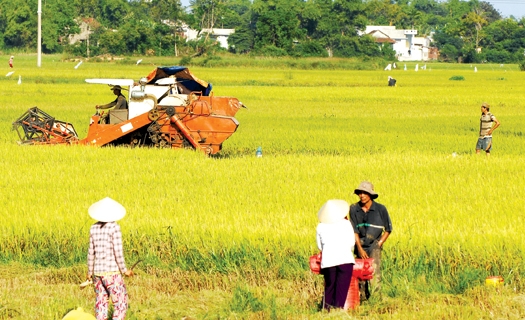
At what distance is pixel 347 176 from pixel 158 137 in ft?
16.5

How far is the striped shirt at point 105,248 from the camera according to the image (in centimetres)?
536

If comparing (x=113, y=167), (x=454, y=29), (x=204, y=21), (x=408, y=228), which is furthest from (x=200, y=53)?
(x=408, y=228)

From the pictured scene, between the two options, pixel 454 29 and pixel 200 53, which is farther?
pixel 454 29

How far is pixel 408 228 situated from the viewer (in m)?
7.74

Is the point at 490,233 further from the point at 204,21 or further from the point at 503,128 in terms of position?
the point at 204,21

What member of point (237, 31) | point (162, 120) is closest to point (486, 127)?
point (162, 120)

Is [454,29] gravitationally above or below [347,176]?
above

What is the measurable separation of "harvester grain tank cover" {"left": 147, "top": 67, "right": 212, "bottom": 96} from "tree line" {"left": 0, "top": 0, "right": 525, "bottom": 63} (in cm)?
6369

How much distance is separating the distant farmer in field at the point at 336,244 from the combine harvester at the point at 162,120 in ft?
28.1

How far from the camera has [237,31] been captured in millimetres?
100500

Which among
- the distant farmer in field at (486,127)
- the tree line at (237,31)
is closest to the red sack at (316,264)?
the distant farmer in field at (486,127)

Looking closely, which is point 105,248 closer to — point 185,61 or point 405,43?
point 185,61

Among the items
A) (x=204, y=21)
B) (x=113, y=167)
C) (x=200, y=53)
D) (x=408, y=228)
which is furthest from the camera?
(x=204, y=21)

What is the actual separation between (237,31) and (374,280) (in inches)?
3820
